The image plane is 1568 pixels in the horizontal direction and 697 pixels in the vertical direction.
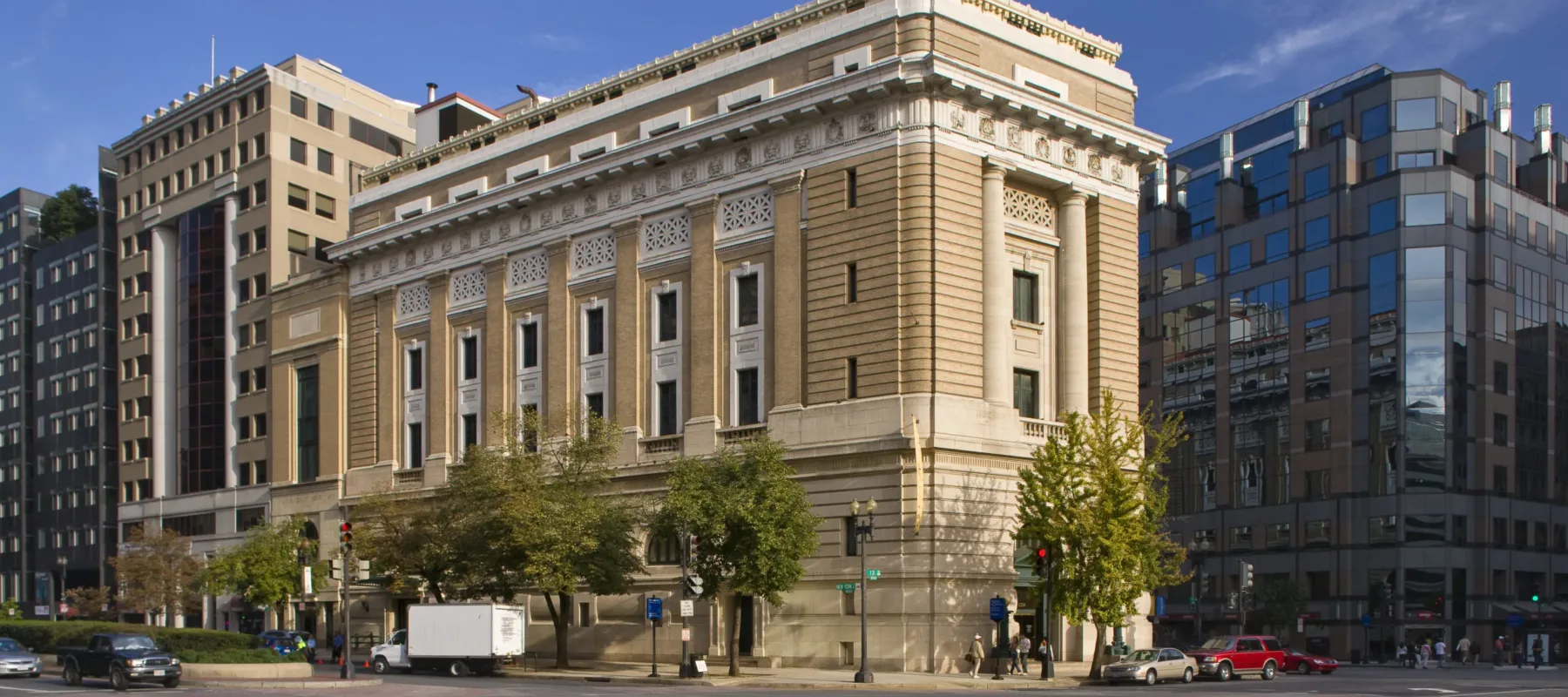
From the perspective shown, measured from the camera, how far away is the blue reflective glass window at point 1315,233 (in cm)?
9700

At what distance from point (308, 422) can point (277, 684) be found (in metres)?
41.6

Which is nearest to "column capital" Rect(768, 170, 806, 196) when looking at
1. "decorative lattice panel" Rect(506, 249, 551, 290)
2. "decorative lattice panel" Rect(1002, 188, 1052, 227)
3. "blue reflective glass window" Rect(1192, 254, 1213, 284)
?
"decorative lattice panel" Rect(1002, 188, 1052, 227)

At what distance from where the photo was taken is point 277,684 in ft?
147

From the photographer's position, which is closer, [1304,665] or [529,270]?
[1304,665]

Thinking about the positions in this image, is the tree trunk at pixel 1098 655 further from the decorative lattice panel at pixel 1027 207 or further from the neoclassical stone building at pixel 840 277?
the decorative lattice panel at pixel 1027 207

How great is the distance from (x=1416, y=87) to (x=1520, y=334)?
54.8 ft

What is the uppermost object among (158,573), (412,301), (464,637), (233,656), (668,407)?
(412,301)

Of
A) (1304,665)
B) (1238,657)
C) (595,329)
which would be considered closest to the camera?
(1238,657)

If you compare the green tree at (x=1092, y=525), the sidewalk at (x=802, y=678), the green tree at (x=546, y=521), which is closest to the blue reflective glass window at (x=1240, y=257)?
the sidewalk at (x=802, y=678)

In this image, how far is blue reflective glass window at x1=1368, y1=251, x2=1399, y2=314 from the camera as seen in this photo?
3629 inches

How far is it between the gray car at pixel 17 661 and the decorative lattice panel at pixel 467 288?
1008 inches

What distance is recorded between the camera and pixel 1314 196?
9794cm

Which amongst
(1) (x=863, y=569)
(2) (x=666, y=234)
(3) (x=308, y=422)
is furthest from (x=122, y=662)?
(3) (x=308, y=422)

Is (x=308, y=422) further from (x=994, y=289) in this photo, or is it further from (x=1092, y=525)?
(x=1092, y=525)
